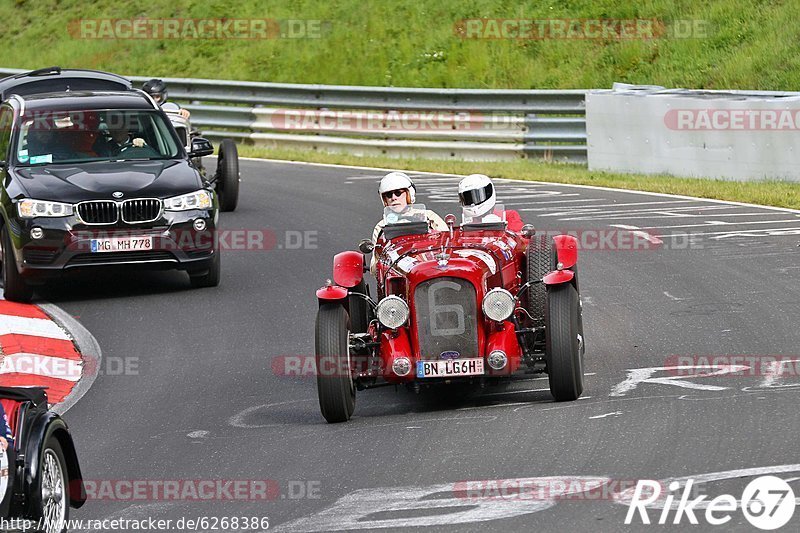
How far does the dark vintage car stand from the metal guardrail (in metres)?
17.2

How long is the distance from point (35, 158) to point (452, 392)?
19.6ft

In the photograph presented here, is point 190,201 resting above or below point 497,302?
above

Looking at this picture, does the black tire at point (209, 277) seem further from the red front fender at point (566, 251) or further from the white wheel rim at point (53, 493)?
the white wheel rim at point (53, 493)

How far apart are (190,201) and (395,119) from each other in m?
12.0

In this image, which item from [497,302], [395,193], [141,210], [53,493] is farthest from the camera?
[141,210]

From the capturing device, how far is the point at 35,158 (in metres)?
14.0

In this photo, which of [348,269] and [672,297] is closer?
[348,269]

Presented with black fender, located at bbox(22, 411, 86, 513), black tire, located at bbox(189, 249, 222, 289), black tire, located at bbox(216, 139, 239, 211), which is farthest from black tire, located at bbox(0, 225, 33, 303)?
black fender, located at bbox(22, 411, 86, 513)

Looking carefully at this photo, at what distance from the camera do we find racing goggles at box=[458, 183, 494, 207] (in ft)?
33.5

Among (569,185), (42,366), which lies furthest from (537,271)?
(569,185)

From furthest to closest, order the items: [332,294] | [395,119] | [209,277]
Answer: [395,119] → [209,277] → [332,294]

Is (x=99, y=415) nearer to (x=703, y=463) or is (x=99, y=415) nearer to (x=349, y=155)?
(x=703, y=463)

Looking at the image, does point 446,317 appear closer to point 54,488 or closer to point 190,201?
point 54,488

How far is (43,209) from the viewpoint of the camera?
43.2 feet
